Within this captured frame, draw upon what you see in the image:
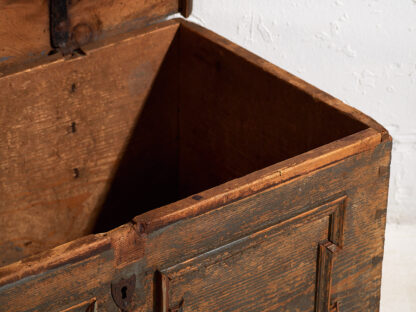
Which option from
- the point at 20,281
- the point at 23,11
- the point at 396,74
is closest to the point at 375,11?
the point at 396,74

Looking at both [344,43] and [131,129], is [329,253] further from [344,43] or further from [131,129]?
[344,43]

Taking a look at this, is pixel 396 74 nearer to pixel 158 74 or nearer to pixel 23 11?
pixel 158 74

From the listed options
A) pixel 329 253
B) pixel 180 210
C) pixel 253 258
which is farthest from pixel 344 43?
pixel 180 210

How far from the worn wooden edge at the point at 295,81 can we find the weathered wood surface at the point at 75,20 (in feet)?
0.28

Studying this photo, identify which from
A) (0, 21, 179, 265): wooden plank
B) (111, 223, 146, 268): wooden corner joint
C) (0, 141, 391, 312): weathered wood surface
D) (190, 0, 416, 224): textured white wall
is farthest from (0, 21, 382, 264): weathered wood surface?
(111, 223, 146, 268): wooden corner joint

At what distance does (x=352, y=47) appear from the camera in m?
2.62

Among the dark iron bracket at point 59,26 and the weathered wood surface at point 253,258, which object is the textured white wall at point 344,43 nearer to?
the dark iron bracket at point 59,26

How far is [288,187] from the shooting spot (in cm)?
168

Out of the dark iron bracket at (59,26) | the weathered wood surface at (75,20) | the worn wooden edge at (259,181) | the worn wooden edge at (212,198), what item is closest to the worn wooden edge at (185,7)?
the weathered wood surface at (75,20)

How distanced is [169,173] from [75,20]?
0.45 m

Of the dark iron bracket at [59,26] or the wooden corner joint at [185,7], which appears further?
the wooden corner joint at [185,7]

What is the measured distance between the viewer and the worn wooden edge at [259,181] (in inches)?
61.1

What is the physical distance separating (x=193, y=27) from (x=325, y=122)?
449mm

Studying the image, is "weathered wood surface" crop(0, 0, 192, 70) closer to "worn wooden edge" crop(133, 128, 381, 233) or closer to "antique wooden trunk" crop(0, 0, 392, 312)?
"antique wooden trunk" crop(0, 0, 392, 312)
